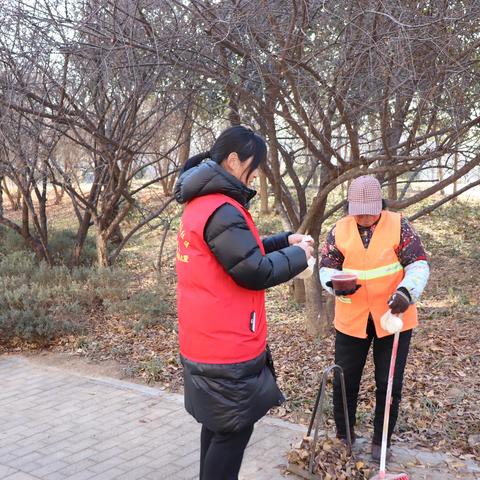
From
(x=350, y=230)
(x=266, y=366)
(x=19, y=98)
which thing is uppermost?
(x=19, y=98)

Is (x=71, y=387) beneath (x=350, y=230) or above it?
beneath

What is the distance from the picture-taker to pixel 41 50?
5.80 metres

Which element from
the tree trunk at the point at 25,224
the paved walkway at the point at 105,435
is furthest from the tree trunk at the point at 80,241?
the paved walkway at the point at 105,435

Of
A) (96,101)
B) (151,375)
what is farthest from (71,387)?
(96,101)

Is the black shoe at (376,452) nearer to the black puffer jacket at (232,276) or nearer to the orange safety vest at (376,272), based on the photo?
the orange safety vest at (376,272)

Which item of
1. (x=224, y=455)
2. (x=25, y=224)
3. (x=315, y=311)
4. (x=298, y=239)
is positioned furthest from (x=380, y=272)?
(x=25, y=224)

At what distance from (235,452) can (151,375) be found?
321 cm

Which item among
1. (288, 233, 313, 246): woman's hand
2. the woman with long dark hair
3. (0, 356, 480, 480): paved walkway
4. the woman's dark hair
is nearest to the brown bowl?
(288, 233, 313, 246): woman's hand

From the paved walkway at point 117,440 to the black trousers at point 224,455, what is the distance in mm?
1072

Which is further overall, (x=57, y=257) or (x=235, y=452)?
(x=57, y=257)

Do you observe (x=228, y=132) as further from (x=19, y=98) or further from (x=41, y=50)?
(x=19, y=98)

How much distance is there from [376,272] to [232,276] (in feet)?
4.41

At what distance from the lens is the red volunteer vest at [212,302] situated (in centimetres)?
263

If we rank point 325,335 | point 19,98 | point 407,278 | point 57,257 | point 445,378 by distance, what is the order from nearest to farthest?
point 407,278, point 445,378, point 325,335, point 19,98, point 57,257
